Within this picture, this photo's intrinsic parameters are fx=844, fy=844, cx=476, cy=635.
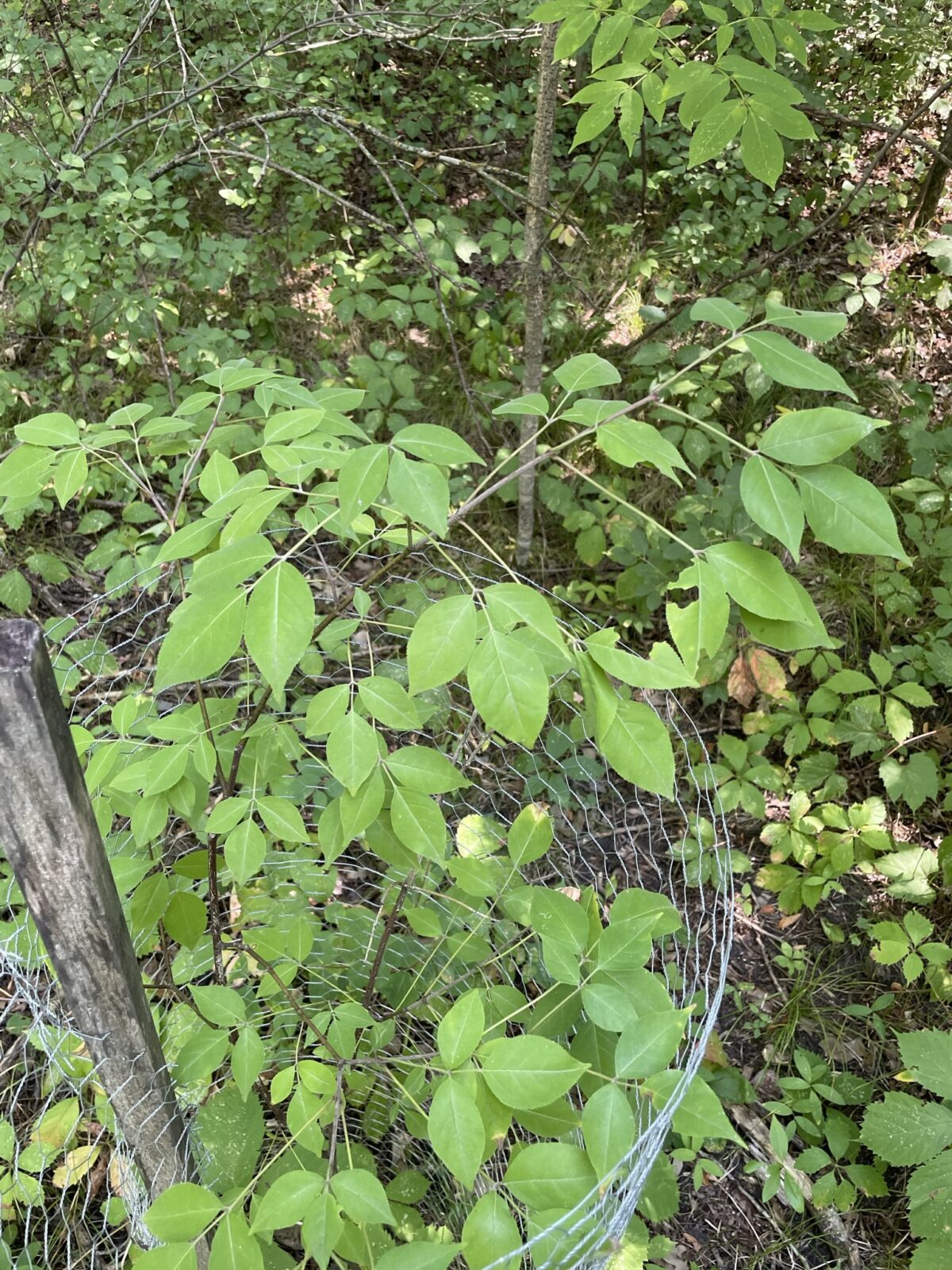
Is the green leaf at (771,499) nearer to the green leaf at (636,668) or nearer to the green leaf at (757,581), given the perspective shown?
the green leaf at (757,581)

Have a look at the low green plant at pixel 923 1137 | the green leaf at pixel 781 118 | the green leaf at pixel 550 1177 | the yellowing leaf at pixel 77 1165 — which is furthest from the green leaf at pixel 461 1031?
the green leaf at pixel 781 118

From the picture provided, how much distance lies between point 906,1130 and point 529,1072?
54.8 inches

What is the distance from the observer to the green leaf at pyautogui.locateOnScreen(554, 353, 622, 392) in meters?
1.00

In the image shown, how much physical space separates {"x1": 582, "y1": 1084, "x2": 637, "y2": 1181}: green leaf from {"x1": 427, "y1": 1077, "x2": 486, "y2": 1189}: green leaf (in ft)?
0.34

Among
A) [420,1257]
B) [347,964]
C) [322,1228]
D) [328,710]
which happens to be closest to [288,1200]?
[322,1228]

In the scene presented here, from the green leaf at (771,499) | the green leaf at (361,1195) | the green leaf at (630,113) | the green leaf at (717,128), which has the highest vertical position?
the green leaf at (630,113)

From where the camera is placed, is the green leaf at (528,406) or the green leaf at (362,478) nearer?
the green leaf at (362,478)

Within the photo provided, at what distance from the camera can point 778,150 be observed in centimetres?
145

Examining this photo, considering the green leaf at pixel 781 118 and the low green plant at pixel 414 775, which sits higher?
the green leaf at pixel 781 118

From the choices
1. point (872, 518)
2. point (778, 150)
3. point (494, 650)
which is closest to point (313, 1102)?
point (494, 650)

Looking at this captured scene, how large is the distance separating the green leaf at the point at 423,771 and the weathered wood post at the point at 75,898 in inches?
13.2

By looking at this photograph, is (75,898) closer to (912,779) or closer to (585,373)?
(585,373)

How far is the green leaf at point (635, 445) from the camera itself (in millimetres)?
874

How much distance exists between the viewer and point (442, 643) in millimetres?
803
